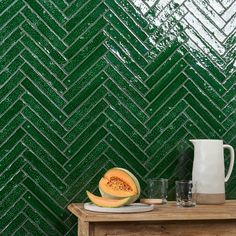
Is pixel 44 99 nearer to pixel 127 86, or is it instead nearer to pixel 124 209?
pixel 127 86

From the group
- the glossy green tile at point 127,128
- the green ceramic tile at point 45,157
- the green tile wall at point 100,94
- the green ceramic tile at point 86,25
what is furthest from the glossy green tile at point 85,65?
the green ceramic tile at point 45,157

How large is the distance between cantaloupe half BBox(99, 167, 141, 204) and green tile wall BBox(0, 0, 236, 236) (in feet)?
0.89

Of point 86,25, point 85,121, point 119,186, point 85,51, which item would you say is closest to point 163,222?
point 119,186

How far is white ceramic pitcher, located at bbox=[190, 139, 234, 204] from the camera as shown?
2.77 metres

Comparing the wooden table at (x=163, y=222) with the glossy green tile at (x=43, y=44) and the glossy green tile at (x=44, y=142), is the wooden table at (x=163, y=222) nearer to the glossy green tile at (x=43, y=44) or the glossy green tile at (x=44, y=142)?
the glossy green tile at (x=44, y=142)

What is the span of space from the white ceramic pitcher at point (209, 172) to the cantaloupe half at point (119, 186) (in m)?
0.36

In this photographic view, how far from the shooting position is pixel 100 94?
2.89 metres

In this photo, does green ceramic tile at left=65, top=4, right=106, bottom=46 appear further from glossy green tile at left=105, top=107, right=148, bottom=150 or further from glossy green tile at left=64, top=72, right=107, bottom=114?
glossy green tile at left=105, top=107, right=148, bottom=150

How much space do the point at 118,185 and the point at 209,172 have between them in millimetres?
484

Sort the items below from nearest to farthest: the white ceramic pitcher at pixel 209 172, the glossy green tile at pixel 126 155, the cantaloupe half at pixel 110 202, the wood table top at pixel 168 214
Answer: the wood table top at pixel 168 214 < the cantaloupe half at pixel 110 202 < the white ceramic pitcher at pixel 209 172 < the glossy green tile at pixel 126 155

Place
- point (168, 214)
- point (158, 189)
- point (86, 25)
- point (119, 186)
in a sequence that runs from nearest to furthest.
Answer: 1. point (168, 214)
2. point (119, 186)
3. point (158, 189)
4. point (86, 25)

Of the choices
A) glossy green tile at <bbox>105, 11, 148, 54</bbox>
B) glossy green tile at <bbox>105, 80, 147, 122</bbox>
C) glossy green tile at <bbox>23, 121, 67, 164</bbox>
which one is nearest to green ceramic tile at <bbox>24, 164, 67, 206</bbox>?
glossy green tile at <bbox>23, 121, 67, 164</bbox>

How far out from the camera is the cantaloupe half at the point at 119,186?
2545 millimetres

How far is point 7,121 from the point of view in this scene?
2.79 m
